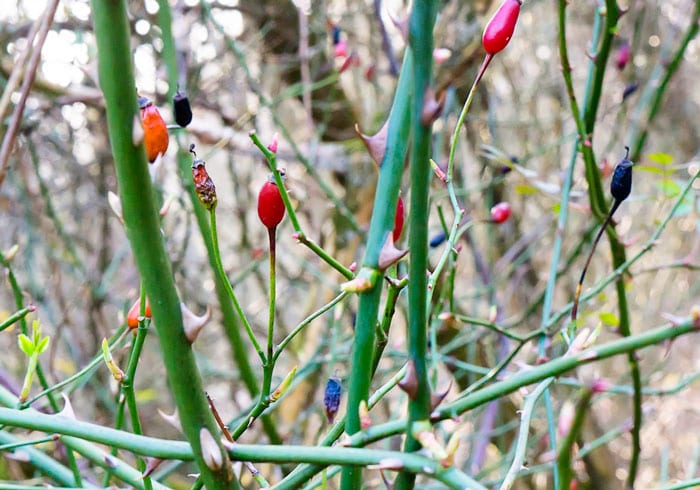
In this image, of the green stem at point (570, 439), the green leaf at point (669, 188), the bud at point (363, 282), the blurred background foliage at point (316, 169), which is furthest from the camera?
the blurred background foliage at point (316, 169)

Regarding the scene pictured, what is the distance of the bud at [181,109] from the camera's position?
47cm

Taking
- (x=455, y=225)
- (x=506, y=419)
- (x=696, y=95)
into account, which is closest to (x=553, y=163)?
(x=506, y=419)

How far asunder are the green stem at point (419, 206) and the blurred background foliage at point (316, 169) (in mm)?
899

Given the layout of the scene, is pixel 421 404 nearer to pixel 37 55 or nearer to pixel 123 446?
pixel 123 446

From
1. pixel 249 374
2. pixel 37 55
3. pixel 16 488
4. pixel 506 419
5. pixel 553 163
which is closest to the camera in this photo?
pixel 16 488

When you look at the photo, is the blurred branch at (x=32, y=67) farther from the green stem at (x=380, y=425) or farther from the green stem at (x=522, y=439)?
the green stem at (x=522, y=439)

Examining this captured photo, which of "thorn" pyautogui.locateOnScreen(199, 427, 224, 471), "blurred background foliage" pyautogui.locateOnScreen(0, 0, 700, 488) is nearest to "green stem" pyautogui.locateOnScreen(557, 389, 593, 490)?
"thorn" pyautogui.locateOnScreen(199, 427, 224, 471)

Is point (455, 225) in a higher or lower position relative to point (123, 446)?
higher

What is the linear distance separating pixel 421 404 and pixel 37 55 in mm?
420

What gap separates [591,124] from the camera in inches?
33.5

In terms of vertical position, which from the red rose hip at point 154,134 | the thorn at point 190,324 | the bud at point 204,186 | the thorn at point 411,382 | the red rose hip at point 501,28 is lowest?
the thorn at point 411,382

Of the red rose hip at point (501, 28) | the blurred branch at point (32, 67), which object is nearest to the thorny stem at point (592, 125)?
the red rose hip at point (501, 28)

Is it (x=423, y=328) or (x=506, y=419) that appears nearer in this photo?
(x=423, y=328)

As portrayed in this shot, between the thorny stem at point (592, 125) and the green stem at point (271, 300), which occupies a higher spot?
the thorny stem at point (592, 125)
